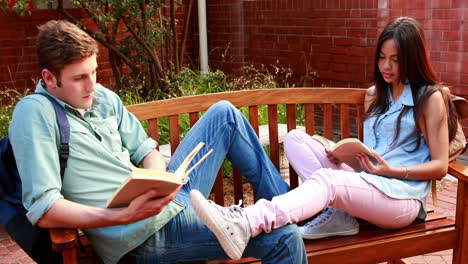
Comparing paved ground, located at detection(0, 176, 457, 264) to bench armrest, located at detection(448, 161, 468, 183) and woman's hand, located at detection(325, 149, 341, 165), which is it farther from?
woman's hand, located at detection(325, 149, 341, 165)

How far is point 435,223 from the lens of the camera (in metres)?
3.14

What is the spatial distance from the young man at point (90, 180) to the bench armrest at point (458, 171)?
1023mm

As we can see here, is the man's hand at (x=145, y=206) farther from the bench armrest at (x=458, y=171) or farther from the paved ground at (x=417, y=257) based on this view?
the paved ground at (x=417, y=257)

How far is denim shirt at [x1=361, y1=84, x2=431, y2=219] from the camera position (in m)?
3.01

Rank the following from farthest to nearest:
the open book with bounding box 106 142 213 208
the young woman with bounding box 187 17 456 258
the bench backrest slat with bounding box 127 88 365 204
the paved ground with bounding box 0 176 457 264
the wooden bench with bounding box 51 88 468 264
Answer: the paved ground with bounding box 0 176 457 264 → the bench backrest slat with bounding box 127 88 365 204 → the wooden bench with bounding box 51 88 468 264 → the young woman with bounding box 187 17 456 258 → the open book with bounding box 106 142 213 208

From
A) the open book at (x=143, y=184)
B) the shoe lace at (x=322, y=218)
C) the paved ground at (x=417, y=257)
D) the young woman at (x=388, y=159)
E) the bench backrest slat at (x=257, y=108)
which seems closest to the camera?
the open book at (x=143, y=184)

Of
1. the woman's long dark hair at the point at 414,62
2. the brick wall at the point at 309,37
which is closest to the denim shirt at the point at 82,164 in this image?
the woman's long dark hair at the point at 414,62

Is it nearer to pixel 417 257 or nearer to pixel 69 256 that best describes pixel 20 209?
pixel 69 256

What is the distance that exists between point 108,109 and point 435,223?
5.95 feet

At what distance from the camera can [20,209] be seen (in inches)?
97.9

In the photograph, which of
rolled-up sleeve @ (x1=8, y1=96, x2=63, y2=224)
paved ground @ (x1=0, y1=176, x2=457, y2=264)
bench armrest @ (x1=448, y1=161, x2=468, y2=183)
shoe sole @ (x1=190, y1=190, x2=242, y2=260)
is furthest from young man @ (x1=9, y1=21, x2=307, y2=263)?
paved ground @ (x1=0, y1=176, x2=457, y2=264)

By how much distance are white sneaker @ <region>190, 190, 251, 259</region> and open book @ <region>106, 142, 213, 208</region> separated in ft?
0.55

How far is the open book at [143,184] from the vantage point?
217 cm

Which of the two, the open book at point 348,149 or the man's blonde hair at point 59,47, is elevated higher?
the man's blonde hair at point 59,47
